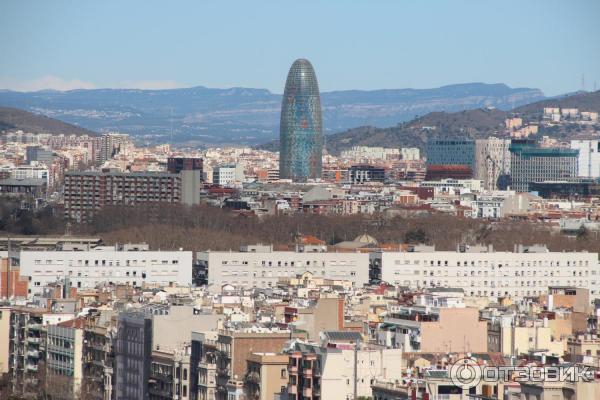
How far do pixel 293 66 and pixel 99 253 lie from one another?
383 feet

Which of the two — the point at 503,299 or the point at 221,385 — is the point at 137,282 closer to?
the point at 503,299

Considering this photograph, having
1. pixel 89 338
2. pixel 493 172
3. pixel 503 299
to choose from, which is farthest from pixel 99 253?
pixel 493 172

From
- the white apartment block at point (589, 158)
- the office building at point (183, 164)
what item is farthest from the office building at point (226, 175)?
the white apartment block at point (589, 158)

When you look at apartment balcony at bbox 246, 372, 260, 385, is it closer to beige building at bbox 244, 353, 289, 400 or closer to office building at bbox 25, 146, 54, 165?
beige building at bbox 244, 353, 289, 400

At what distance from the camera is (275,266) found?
63312 mm

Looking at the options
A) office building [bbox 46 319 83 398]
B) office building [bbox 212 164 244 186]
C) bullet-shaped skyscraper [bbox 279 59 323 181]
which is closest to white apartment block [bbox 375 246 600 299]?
office building [bbox 46 319 83 398]

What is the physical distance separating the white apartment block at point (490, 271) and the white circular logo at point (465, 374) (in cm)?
3315

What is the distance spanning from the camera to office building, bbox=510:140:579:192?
164 meters

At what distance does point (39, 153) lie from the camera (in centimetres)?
18550

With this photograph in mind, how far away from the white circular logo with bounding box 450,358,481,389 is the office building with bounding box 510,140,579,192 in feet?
440

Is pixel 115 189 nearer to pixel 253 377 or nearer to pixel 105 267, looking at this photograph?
pixel 105 267

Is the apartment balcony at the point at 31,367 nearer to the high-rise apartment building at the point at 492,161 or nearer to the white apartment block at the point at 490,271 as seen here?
the white apartment block at the point at 490,271

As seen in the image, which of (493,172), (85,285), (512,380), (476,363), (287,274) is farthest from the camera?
(493,172)

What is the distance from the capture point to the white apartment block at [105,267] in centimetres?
5806
